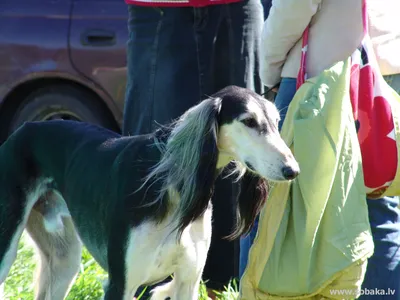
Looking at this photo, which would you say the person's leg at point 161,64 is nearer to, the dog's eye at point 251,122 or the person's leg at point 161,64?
the person's leg at point 161,64

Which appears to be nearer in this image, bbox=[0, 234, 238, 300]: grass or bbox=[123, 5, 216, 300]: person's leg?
bbox=[123, 5, 216, 300]: person's leg

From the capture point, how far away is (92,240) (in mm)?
4113

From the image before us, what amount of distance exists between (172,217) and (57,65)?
4134 millimetres

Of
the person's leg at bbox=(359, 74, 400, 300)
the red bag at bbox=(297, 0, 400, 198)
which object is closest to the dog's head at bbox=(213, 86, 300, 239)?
the red bag at bbox=(297, 0, 400, 198)

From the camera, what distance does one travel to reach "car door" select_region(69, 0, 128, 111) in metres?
7.60

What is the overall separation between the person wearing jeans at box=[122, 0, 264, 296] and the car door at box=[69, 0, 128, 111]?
107 inches

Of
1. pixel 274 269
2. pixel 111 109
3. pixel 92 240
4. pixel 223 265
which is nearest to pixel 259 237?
pixel 274 269

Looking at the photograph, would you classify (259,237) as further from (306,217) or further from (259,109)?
(259,109)

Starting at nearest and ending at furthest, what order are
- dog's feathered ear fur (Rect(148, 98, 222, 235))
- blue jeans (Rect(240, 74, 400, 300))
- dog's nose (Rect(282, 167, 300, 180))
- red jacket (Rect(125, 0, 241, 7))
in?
dog's nose (Rect(282, 167, 300, 180)) < dog's feathered ear fur (Rect(148, 98, 222, 235)) < blue jeans (Rect(240, 74, 400, 300)) < red jacket (Rect(125, 0, 241, 7))

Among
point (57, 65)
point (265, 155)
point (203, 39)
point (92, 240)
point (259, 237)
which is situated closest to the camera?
point (265, 155)

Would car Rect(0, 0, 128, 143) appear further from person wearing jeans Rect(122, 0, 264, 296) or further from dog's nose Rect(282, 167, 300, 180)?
dog's nose Rect(282, 167, 300, 180)

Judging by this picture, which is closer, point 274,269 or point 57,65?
point 274,269

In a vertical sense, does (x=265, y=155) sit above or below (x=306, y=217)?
above

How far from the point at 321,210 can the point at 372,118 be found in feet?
1.54
